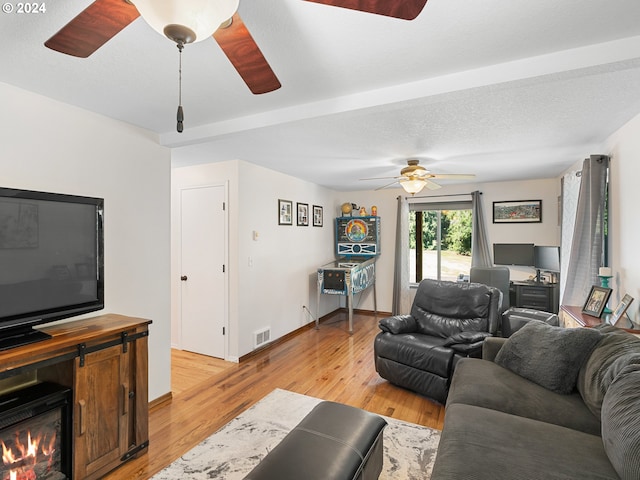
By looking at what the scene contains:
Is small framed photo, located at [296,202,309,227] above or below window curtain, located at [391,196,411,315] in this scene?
above

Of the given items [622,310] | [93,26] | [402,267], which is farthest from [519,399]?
[402,267]

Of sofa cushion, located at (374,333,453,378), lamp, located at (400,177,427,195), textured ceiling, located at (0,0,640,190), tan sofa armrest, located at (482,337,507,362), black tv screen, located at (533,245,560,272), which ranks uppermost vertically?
textured ceiling, located at (0,0,640,190)

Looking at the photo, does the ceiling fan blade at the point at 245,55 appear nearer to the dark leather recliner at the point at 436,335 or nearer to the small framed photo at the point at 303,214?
the dark leather recliner at the point at 436,335

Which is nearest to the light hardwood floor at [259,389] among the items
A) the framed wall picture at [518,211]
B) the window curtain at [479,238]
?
the window curtain at [479,238]

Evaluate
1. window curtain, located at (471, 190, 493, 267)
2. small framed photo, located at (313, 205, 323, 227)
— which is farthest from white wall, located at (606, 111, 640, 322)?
small framed photo, located at (313, 205, 323, 227)

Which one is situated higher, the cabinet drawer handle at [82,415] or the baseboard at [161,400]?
the cabinet drawer handle at [82,415]

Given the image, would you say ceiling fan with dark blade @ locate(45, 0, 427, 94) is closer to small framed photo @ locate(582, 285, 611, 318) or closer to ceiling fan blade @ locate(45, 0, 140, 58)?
ceiling fan blade @ locate(45, 0, 140, 58)

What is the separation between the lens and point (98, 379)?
192 centimetres

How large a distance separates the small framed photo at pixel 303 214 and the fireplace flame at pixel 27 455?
3744 mm

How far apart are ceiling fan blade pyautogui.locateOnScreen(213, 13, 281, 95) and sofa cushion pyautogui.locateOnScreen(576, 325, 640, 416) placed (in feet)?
6.89

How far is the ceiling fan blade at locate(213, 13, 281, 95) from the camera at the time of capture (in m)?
1.10

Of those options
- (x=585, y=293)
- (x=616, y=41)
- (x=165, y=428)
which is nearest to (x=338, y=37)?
(x=616, y=41)

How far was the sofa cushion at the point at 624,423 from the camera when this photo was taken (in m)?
1.17

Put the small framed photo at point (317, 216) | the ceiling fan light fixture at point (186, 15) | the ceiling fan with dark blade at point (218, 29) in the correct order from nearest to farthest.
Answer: the ceiling fan light fixture at point (186, 15), the ceiling fan with dark blade at point (218, 29), the small framed photo at point (317, 216)
